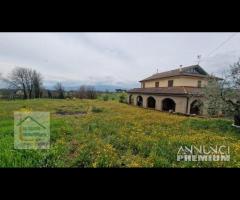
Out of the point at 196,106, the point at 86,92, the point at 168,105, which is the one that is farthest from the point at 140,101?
the point at 196,106

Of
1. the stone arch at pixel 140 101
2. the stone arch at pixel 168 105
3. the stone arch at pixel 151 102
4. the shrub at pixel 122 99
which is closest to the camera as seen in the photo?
the stone arch at pixel 168 105

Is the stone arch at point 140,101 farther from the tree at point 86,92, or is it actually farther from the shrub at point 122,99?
the tree at point 86,92

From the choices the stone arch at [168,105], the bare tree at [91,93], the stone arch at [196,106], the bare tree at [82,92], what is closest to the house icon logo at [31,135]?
the bare tree at [82,92]

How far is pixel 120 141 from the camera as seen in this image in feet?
12.4

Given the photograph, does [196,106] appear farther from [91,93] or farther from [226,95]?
[91,93]

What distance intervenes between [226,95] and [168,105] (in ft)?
6.11

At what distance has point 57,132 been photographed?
14.0ft

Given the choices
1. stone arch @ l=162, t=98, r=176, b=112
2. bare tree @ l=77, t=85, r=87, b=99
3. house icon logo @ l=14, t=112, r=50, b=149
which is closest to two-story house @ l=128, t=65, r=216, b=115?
stone arch @ l=162, t=98, r=176, b=112

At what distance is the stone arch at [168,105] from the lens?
6152 millimetres

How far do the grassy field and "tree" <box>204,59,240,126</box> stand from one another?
39cm

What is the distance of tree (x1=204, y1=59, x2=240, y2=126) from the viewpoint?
5.21m
